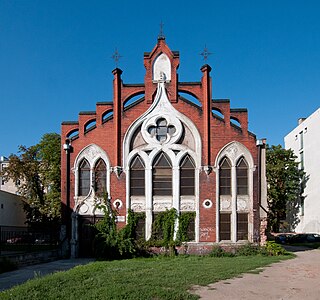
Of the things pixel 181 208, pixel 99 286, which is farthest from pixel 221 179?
pixel 99 286

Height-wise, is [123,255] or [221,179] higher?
[221,179]

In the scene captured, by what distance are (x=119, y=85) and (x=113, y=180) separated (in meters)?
5.79

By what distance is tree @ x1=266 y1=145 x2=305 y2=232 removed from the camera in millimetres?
46375

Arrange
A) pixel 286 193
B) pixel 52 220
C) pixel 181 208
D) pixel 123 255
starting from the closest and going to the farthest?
pixel 123 255 → pixel 181 208 → pixel 52 220 → pixel 286 193

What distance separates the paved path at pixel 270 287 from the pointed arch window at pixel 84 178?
37.6 ft

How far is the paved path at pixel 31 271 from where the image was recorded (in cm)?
1320

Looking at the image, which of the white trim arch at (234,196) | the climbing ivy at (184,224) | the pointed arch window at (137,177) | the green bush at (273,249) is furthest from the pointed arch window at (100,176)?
the green bush at (273,249)

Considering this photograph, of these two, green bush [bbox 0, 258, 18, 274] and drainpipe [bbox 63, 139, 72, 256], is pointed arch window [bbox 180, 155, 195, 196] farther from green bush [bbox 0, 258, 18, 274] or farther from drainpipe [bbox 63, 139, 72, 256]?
green bush [bbox 0, 258, 18, 274]

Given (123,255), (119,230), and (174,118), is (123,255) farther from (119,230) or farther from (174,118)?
(174,118)

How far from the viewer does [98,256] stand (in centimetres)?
2094

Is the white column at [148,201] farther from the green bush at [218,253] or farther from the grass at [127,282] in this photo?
the grass at [127,282]

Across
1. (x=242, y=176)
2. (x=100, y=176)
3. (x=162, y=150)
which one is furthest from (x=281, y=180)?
(x=100, y=176)

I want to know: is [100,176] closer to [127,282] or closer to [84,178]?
[84,178]

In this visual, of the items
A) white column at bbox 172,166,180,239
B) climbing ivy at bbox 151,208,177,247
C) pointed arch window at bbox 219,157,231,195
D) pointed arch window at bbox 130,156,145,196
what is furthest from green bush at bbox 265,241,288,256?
pointed arch window at bbox 130,156,145,196
